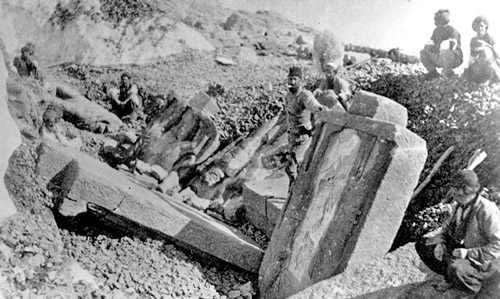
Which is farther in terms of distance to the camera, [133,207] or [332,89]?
[332,89]

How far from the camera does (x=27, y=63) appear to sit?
3969 mm

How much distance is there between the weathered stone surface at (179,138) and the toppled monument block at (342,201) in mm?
1567

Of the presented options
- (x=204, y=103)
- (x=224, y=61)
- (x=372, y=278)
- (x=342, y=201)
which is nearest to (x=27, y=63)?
(x=204, y=103)

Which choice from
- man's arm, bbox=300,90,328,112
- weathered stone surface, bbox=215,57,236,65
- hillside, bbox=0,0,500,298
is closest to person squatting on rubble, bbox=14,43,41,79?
hillside, bbox=0,0,500,298

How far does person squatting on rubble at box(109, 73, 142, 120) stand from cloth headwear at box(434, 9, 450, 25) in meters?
2.90

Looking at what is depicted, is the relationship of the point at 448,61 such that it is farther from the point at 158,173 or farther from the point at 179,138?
the point at 158,173

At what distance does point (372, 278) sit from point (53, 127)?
3.15m

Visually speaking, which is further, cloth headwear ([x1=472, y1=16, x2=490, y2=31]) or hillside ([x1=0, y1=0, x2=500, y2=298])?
cloth headwear ([x1=472, y1=16, x2=490, y2=31])

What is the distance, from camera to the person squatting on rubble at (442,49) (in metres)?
3.61

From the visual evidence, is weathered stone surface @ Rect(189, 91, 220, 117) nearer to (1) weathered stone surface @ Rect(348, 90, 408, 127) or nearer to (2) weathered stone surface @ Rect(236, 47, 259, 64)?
(2) weathered stone surface @ Rect(236, 47, 259, 64)

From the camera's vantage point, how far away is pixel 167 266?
125 inches

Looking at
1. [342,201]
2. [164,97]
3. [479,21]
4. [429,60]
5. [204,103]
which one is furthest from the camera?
[164,97]

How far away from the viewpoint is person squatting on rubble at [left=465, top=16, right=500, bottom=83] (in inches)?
134

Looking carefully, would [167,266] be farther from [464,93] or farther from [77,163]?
[464,93]
